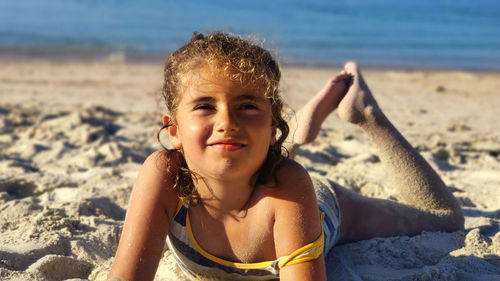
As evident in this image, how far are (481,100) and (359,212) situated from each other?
15.8ft

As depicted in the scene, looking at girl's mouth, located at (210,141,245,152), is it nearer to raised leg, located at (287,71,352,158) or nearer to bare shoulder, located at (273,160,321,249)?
bare shoulder, located at (273,160,321,249)

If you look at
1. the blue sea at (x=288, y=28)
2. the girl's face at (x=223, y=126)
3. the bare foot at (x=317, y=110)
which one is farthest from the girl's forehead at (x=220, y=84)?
the bare foot at (x=317, y=110)

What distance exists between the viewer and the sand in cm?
240

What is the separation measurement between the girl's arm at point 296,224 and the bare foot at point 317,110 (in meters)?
0.86

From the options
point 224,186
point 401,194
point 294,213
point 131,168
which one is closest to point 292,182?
point 294,213

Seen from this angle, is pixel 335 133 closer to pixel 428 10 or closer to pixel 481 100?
pixel 481 100

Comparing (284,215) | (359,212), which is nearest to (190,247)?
(284,215)

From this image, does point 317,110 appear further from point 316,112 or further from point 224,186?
point 224,186

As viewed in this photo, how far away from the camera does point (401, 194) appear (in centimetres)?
292

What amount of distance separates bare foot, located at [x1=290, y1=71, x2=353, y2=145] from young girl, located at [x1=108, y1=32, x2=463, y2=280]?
69 centimetres

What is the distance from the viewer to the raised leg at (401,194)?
273 cm

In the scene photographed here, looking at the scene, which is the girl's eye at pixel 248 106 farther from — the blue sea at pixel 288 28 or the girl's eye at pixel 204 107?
the blue sea at pixel 288 28

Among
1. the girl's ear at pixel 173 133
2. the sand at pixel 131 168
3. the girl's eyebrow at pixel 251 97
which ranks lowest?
the sand at pixel 131 168

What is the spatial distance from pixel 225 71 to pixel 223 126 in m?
0.20
